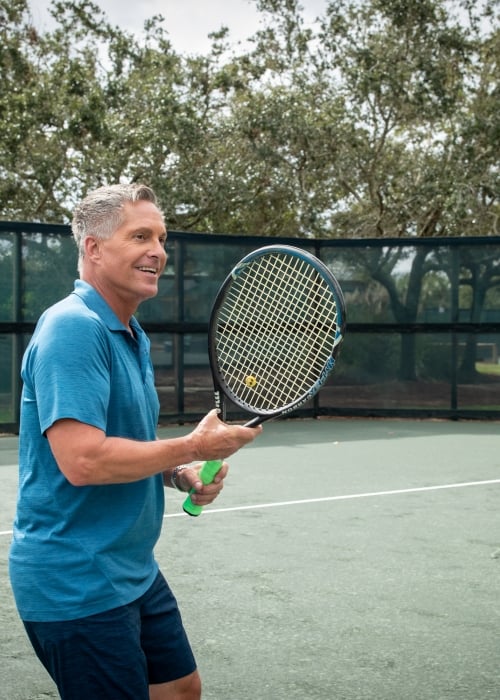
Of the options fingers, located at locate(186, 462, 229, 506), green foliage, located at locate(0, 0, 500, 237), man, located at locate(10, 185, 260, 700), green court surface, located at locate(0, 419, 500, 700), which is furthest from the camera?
green foliage, located at locate(0, 0, 500, 237)

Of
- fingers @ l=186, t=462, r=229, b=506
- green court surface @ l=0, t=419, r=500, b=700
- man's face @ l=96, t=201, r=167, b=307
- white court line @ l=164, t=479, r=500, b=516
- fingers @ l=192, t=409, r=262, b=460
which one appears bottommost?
white court line @ l=164, t=479, r=500, b=516

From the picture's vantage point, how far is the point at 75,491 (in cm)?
215

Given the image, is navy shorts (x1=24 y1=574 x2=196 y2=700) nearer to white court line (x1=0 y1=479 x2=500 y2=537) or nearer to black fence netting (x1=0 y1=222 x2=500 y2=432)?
white court line (x1=0 y1=479 x2=500 y2=537)

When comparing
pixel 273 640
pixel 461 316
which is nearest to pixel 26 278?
pixel 461 316

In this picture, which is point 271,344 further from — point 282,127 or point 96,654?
point 282,127

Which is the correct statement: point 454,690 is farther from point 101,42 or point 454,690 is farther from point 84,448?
point 101,42

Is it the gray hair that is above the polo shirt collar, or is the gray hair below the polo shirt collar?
above

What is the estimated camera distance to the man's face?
2.31 metres

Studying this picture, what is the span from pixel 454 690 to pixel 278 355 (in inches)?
52.9

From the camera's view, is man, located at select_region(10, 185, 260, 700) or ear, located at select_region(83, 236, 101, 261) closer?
man, located at select_region(10, 185, 260, 700)

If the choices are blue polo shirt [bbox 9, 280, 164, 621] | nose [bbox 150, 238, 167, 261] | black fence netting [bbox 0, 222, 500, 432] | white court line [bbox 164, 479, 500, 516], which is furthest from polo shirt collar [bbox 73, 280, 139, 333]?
black fence netting [bbox 0, 222, 500, 432]

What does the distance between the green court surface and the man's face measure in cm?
179

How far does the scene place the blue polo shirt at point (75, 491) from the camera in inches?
82.0

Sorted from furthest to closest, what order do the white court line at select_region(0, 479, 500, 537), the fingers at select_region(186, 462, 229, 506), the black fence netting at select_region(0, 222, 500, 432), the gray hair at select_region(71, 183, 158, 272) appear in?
1. the black fence netting at select_region(0, 222, 500, 432)
2. the white court line at select_region(0, 479, 500, 537)
3. the fingers at select_region(186, 462, 229, 506)
4. the gray hair at select_region(71, 183, 158, 272)
